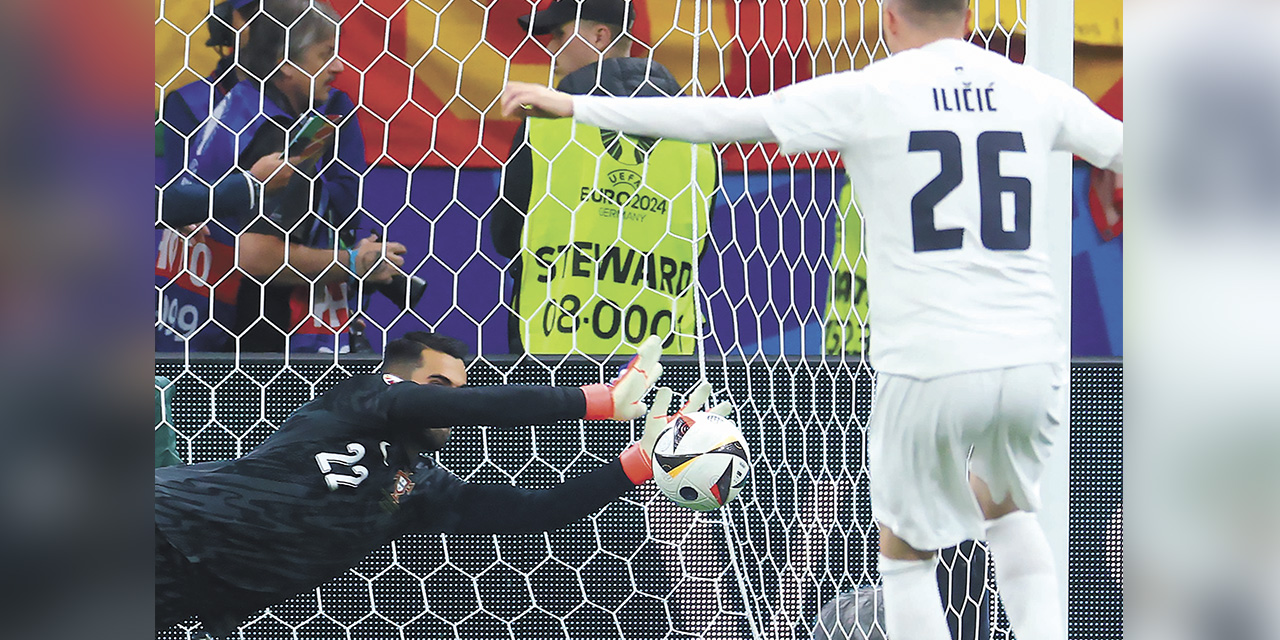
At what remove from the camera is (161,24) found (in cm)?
184

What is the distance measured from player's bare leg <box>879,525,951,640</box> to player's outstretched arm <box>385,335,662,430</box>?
1.38ft

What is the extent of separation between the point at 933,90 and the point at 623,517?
883 mm

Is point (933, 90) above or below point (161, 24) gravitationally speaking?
below

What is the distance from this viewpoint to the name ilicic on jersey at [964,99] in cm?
148

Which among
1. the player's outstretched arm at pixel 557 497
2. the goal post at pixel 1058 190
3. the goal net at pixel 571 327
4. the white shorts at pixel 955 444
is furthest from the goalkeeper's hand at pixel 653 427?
the goal post at pixel 1058 190

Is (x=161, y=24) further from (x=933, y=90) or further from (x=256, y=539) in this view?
(x=933, y=90)

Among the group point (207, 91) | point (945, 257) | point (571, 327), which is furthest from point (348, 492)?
point (945, 257)

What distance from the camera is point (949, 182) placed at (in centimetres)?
146

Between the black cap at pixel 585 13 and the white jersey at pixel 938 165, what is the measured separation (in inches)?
22.2

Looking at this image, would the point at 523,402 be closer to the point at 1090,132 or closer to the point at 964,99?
the point at 964,99

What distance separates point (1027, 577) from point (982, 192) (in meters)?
0.55
